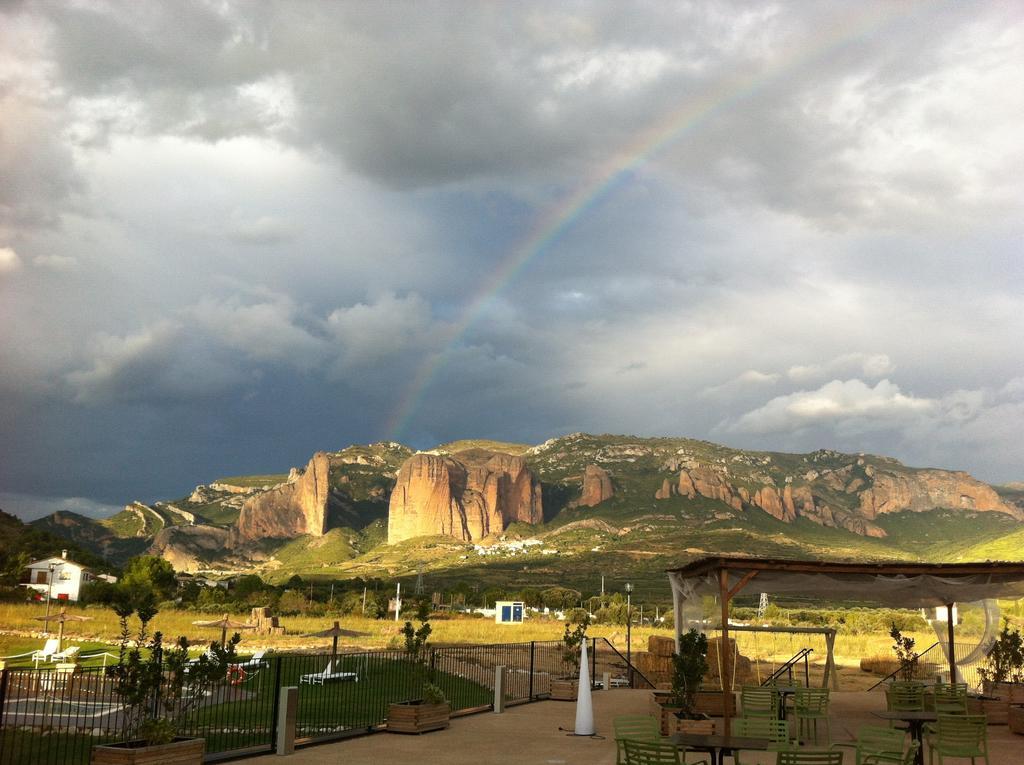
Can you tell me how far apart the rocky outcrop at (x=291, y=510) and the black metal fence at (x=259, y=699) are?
419ft

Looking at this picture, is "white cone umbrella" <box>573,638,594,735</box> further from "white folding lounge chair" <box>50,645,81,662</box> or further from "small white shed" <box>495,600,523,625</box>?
"small white shed" <box>495,600,523,625</box>

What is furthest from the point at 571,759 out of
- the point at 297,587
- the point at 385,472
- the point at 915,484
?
the point at 385,472

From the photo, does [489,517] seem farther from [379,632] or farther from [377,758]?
[377,758]

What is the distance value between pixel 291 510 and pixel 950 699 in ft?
508

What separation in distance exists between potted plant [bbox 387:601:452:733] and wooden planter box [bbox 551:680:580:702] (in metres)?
6.01

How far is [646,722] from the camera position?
9.48 m

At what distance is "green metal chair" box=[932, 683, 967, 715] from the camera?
13.0 m

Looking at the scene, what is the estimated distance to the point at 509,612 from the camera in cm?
5162

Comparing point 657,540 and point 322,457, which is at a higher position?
point 322,457

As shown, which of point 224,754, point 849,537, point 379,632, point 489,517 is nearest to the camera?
point 224,754

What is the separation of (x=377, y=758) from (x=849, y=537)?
111832 millimetres

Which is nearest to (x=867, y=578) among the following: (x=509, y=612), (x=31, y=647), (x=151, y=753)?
(x=151, y=753)

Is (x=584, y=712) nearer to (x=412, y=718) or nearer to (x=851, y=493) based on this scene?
(x=412, y=718)

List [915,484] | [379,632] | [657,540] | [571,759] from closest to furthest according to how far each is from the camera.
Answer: [571,759], [379,632], [657,540], [915,484]
